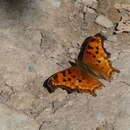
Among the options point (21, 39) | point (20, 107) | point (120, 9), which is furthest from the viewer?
point (120, 9)

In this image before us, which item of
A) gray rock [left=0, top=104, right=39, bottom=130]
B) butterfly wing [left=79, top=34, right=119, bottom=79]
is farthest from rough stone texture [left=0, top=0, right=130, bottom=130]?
butterfly wing [left=79, top=34, right=119, bottom=79]

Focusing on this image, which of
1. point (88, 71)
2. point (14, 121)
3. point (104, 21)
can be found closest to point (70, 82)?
point (88, 71)

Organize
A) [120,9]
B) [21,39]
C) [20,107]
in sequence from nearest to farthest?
[20,107] → [21,39] → [120,9]

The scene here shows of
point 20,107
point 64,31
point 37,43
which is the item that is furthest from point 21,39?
point 20,107

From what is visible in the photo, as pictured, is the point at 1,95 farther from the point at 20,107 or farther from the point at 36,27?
the point at 36,27

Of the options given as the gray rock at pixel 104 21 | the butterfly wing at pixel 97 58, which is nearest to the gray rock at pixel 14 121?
the butterfly wing at pixel 97 58

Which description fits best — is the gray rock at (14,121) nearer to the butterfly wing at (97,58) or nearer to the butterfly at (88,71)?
the butterfly at (88,71)
